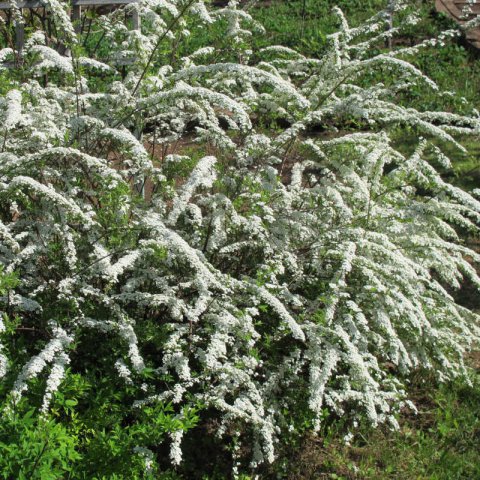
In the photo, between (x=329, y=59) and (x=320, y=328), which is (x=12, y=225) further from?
(x=329, y=59)

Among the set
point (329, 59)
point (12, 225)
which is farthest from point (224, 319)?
point (329, 59)

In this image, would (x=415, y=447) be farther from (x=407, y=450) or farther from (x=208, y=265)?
(x=208, y=265)

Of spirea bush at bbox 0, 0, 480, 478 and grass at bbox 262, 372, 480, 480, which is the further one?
grass at bbox 262, 372, 480, 480

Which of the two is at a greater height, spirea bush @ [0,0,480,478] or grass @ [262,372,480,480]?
spirea bush @ [0,0,480,478]

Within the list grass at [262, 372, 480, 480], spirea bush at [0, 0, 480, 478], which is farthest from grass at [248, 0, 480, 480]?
spirea bush at [0, 0, 480, 478]

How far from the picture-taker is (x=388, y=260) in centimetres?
429

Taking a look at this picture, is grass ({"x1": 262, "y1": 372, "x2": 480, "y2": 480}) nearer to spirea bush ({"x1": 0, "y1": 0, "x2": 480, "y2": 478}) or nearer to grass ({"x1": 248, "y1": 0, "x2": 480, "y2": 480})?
grass ({"x1": 248, "y1": 0, "x2": 480, "y2": 480})

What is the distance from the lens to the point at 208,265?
143 inches

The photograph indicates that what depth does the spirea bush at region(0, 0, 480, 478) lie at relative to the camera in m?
3.37

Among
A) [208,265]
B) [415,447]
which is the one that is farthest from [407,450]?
[208,265]

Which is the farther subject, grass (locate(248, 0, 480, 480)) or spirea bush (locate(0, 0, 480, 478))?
grass (locate(248, 0, 480, 480))

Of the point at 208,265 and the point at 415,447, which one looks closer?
the point at 208,265

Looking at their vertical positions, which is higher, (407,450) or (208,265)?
(208,265)

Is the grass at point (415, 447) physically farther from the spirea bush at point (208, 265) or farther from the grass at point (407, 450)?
the spirea bush at point (208, 265)
